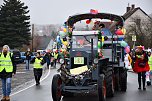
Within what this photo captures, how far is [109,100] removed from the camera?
11.9 meters

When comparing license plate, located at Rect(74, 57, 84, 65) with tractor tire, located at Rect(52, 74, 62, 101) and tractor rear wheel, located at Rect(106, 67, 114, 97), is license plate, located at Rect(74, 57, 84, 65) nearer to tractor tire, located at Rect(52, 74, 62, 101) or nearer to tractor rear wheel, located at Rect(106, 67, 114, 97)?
tractor tire, located at Rect(52, 74, 62, 101)

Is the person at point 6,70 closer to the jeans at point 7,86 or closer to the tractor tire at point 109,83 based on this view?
the jeans at point 7,86

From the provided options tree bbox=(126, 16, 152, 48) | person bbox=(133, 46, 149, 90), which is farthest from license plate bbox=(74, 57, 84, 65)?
tree bbox=(126, 16, 152, 48)

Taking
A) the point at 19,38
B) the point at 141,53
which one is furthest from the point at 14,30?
Result: the point at 141,53

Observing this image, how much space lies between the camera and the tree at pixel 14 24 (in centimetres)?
5597

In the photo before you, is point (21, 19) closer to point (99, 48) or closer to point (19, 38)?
point (19, 38)

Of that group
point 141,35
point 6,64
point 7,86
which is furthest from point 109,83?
point 141,35

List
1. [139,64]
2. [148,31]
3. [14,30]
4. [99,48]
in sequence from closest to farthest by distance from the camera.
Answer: [99,48], [139,64], [148,31], [14,30]

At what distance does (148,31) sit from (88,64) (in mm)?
41419

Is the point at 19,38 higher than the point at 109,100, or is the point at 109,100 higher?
the point at 19,38

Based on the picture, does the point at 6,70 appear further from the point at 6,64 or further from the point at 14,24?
the point at 14,24

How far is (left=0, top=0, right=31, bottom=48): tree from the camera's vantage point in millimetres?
55969

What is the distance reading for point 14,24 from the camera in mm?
57094

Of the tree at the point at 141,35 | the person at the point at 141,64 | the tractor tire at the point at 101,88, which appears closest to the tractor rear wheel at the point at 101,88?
the tractor tire at the point at 101,88
